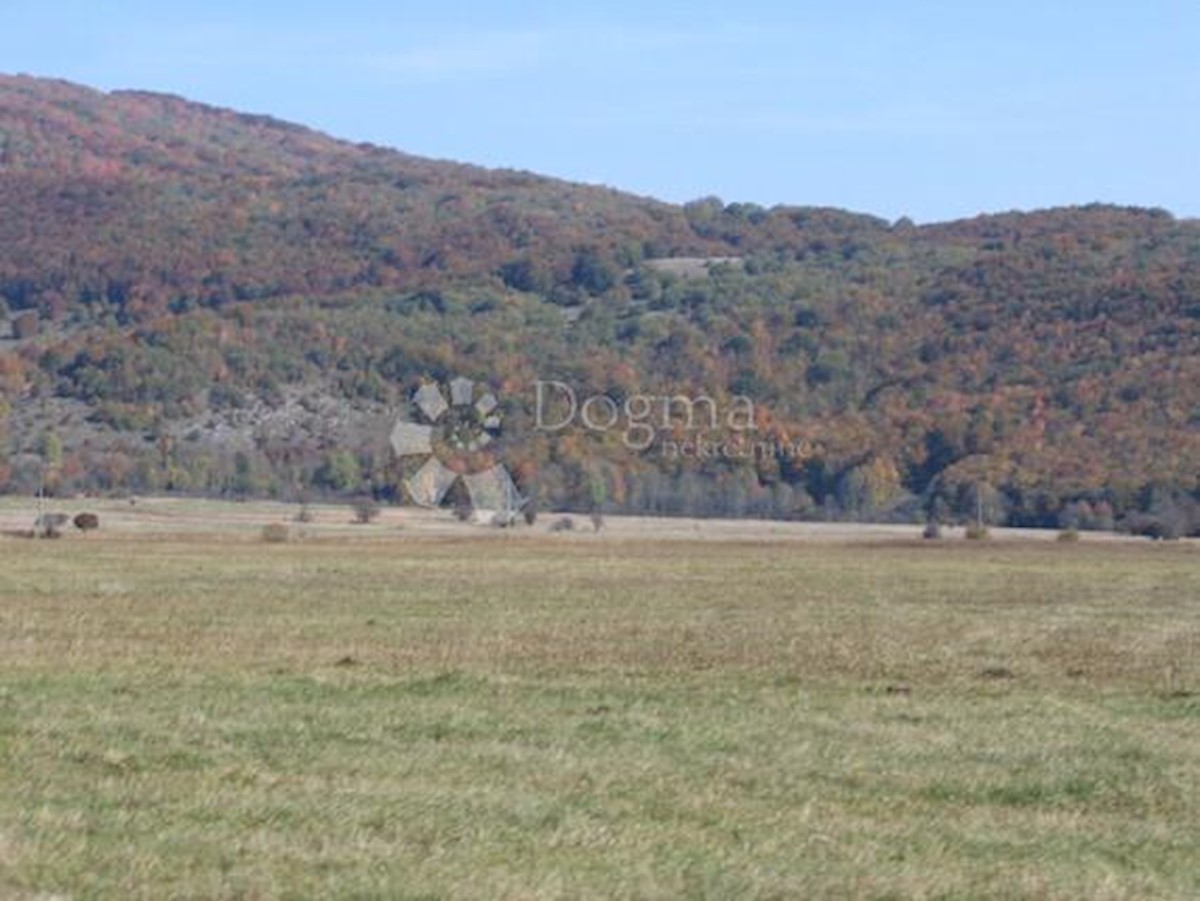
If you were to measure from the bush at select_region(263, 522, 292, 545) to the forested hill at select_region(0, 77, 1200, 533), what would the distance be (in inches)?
1377

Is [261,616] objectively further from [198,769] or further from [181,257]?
[181,257]

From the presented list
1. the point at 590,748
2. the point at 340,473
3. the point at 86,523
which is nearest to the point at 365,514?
the point at 86,523

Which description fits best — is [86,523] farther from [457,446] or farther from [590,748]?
[590,748]

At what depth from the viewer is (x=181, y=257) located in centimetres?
16538

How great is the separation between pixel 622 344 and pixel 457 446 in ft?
97.1

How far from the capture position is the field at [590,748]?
35.6 feet

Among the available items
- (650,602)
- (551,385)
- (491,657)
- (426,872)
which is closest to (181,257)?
(551,385)

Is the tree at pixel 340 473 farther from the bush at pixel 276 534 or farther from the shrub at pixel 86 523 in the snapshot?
the bush at pixel 276 534

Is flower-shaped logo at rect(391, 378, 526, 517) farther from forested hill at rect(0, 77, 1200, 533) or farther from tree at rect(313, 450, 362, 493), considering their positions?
tree at rect(313, 450, 362, 493)

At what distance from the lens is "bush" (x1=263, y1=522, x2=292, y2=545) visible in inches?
2499

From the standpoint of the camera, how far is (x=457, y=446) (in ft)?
359

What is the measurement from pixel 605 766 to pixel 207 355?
119407 millimetres

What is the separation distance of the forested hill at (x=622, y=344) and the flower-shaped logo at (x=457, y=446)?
69.2 inches

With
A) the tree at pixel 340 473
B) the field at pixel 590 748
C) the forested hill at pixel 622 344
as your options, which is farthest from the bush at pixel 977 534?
the tree at pixel 340 473
